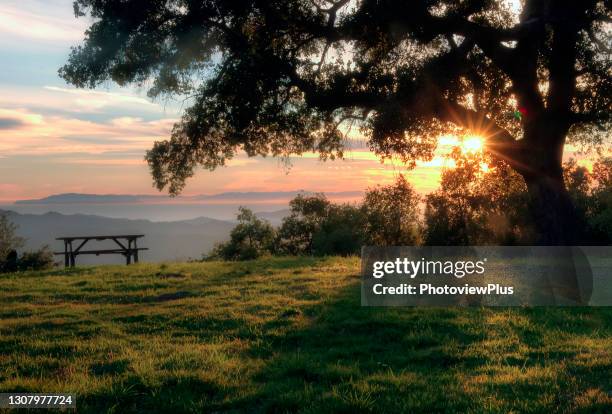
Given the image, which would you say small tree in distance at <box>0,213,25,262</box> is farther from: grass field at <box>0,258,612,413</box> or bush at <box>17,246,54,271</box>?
grass field at <box>0,258,612,413</box>

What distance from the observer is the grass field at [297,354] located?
298 inches

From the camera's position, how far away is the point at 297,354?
995 centimetres

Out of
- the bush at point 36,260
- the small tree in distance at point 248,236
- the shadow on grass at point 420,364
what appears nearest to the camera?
the shadow on grass at point 420,364

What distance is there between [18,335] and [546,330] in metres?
11.5

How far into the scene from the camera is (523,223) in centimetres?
4512

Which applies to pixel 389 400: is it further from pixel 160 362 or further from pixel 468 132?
pixel 468 132

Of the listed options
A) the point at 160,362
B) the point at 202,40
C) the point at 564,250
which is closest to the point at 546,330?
the point at 564,250

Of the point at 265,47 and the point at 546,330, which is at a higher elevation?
the point at 265,47

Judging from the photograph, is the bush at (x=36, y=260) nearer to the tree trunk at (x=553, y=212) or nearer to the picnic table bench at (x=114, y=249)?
the picnic table bench at (x=114, y=249)

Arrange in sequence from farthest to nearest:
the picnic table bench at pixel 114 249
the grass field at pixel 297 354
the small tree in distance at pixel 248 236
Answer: the small tree in distance at pixel 248 236 < the picnic table bench at pixel 114 249 < the grass field at pixel 297 354

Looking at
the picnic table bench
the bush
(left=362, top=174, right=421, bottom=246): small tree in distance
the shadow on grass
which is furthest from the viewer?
(left=362, top=174, right=421, bottom=246): small tree in distance

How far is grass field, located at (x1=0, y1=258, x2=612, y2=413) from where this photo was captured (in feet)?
24.9

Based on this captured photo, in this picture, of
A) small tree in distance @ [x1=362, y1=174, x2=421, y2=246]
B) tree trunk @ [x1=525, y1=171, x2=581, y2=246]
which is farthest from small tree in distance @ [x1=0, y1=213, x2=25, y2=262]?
tree trunk @ [x1=525, y1=171, x2=581, y2=246]

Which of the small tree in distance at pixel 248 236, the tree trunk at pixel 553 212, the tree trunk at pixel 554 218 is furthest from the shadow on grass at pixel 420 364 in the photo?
the small tree in distance at pixel 248 236
